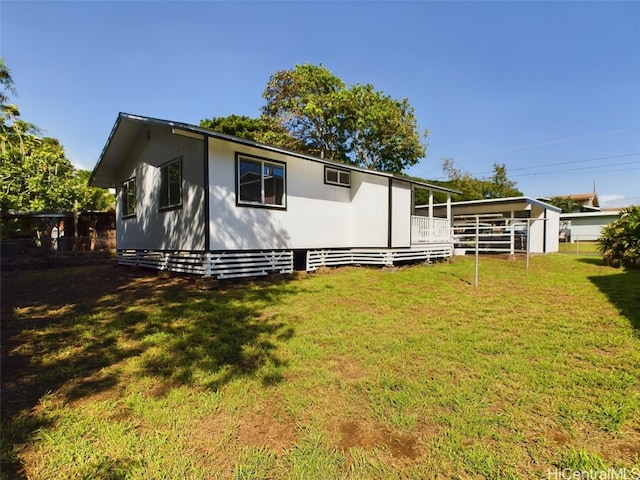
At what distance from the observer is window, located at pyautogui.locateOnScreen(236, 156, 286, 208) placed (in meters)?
8.52

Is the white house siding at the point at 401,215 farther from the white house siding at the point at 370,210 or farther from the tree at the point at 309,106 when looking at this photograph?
the tree at the point at 309,106

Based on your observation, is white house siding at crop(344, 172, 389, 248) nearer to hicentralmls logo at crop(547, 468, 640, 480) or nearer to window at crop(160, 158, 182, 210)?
window at crop(160, 158, 182, 210)

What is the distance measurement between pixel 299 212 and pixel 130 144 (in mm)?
6568

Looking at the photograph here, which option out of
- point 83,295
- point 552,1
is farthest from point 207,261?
point 552,1

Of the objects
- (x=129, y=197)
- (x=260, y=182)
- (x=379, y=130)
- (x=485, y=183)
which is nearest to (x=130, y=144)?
(x=129, y=197)

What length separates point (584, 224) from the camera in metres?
32.4

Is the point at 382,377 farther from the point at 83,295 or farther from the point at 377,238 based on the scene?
the point at 377,238

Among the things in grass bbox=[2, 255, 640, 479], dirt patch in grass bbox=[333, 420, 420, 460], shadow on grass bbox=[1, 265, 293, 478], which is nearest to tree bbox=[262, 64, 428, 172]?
Answer: shadow on grass bbox=[1, 265, 293, 478]

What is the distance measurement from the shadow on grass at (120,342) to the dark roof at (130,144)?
365 cm

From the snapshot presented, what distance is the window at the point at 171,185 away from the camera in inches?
353

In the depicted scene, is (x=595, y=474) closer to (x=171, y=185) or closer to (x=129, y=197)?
(x=171, y=185)

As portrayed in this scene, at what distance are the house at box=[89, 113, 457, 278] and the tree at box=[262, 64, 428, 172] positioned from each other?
34.6 feet

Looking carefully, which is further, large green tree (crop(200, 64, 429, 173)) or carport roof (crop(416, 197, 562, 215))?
large green tree (crop(200, 64, 429, 173))

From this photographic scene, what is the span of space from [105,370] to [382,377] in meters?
2.78
